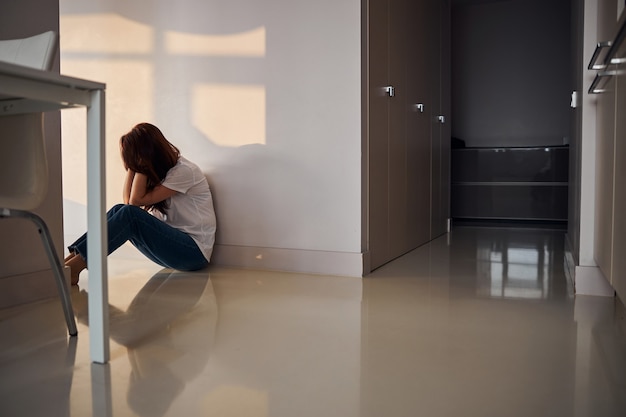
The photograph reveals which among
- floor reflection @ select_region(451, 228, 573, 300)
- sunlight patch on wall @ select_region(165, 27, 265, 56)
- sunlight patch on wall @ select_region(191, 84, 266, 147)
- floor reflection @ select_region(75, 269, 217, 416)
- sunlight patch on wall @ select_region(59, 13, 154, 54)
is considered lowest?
floor reflection @ select_region(451, 228, 573, 300)

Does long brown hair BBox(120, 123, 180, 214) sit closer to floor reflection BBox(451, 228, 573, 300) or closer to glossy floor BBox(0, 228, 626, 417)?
glossy floor BBox(0, 228, 626, 417)

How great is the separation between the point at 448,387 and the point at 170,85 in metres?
2.60

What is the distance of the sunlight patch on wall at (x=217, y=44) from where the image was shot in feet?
10.3

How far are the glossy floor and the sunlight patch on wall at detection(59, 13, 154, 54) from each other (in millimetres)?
1515

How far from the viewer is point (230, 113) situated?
3.21 metres

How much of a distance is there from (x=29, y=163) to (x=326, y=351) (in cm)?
107

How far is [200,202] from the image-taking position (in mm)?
3125

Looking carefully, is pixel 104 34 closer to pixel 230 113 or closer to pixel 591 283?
pixel 230 113

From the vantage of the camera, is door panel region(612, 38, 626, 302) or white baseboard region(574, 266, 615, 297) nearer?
door panel region(612, 38, 626, 302)

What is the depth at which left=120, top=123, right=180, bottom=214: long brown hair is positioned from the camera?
2.89 meters

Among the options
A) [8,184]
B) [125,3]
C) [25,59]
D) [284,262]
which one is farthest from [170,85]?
[8,184]

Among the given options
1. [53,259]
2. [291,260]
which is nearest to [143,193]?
[291,260]

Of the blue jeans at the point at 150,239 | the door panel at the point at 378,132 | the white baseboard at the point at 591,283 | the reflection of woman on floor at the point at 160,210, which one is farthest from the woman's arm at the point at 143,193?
the white baseboard at the point at 591,283

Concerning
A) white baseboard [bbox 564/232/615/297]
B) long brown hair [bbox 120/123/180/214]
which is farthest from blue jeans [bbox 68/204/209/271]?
white baseboard [bbox 564/232/615/297]
